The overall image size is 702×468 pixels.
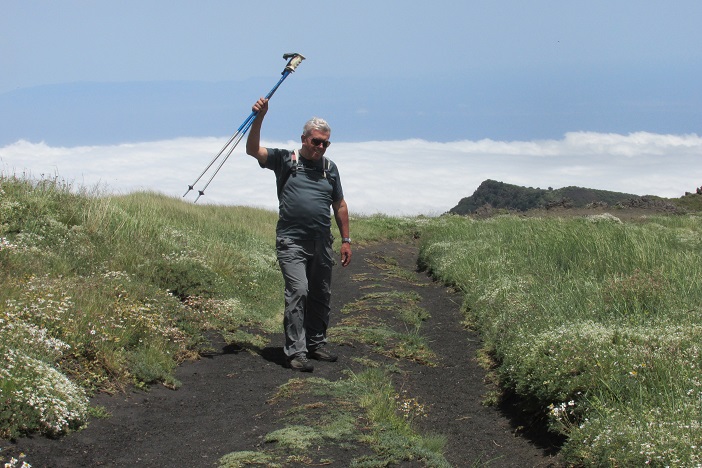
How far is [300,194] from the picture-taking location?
824 cm

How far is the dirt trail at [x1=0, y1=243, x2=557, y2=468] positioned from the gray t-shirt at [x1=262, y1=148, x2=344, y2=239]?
4.69 ft

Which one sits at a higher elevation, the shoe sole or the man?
the man

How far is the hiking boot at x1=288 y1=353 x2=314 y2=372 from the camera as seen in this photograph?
323 inches

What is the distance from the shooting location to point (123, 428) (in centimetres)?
649

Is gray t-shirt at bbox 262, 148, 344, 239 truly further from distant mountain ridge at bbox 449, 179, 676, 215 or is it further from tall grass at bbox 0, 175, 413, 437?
distant mountain ridge at bbox 449, 179, 676, 215

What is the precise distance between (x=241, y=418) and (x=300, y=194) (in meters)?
2.44

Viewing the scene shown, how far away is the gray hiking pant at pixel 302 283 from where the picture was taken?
8250 millimetres

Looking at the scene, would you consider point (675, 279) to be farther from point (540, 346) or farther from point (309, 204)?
point (309, 204)

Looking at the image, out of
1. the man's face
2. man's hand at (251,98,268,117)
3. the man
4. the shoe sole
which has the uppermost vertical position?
man's hand at (251,98,268,117)

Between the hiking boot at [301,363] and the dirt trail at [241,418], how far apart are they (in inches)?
3.2

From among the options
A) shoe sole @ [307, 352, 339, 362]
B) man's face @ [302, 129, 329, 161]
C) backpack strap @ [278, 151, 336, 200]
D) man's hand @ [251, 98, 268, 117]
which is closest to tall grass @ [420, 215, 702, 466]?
shoe sole @ [307, 352, 339, 362]

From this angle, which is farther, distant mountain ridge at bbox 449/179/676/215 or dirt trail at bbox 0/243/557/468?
distant mountain ridge at bbox 449/179/676/215

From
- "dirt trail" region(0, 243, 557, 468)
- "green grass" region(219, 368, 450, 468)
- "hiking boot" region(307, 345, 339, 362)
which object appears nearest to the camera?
"green grass" region(219, 368, 450, 468)

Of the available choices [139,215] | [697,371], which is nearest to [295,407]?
[697,371]
